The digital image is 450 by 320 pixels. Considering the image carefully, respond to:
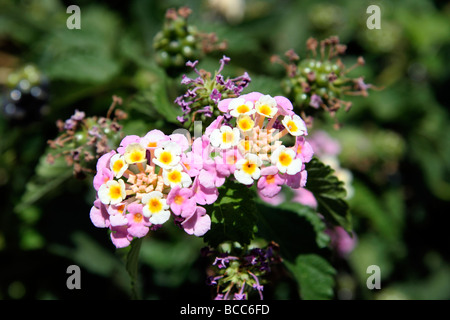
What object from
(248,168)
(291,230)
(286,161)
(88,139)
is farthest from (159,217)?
(291,230)

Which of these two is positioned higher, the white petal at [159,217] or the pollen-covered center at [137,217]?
the pollen-covered center at [137,217]

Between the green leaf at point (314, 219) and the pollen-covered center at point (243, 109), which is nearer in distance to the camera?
the pollen-covered center at point (243, 109)

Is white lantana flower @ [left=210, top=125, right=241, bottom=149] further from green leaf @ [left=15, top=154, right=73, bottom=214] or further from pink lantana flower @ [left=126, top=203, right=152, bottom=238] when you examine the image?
green leaf @ [left=15, top=154, right=73, bottom=214]

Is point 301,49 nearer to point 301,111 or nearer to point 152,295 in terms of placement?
point 301,111

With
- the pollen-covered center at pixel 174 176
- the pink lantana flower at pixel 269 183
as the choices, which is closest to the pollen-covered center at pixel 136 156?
the pollen-covered center at pixel 174 176

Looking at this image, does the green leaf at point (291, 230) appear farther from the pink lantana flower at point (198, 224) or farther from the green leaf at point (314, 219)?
the pink lantana flower at point (198, 224)

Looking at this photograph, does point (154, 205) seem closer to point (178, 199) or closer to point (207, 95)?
point (178, 199)

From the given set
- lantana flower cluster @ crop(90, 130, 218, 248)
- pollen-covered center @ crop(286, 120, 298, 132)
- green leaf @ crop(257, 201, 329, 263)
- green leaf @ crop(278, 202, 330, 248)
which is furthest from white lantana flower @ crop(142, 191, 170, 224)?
green leaf @ crop(278, 202, 330, 248)

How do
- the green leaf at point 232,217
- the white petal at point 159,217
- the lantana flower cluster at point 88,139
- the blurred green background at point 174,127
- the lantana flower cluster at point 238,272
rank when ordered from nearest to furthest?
1. the white petal at point 159,217
2. the green leaf at point 232,217
3. the lantana flower cluster at point 238,272
4. the lantana flower cluster at point 88,139
5. the blurred green background at point 174,127
